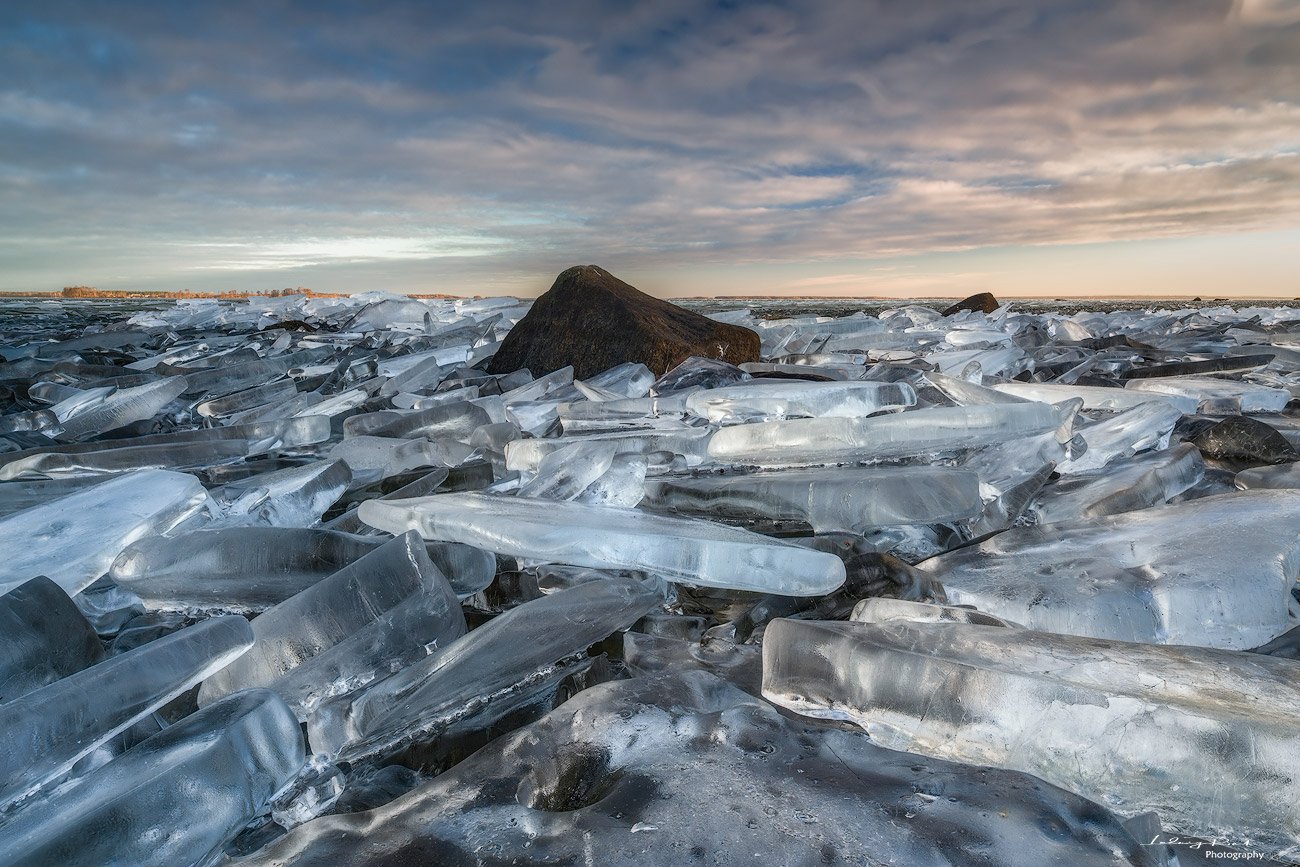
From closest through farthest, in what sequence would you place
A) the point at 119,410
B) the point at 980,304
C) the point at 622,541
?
the point at 622,541 < the point at 119,410 < the point at 980,304

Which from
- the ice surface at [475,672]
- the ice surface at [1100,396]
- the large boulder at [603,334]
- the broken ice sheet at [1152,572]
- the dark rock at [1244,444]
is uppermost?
the large boulder at [603,334]

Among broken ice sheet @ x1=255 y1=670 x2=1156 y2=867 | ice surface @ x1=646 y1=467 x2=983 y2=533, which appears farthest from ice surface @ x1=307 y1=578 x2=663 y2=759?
ice surface @ x1=646 y1=467 x2=983 y2=533

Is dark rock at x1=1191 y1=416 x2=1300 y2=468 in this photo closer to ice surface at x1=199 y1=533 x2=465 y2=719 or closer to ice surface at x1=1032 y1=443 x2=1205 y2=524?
ice surface at x1=1032 y1=443 x2=1205 y2=524

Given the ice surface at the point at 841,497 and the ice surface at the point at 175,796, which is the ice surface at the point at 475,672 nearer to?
the ice surface at the point at 175,796

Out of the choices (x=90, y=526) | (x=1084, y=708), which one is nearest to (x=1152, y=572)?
(x=1084, y=708)

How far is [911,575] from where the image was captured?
1.27 metres

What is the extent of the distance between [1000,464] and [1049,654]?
109 cm

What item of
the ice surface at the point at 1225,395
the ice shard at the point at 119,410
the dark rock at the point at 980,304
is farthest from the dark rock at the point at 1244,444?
the dark rock at the point at 980,304

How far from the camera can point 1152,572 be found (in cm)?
121

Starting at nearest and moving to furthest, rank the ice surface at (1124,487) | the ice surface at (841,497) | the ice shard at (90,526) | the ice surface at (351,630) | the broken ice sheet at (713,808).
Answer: the broken ice sheet at (713,808) < the ice surface at (351,630) < the ice shard at (90,526) < the ice surface at (841,497) < the ice surface at (1124,487)

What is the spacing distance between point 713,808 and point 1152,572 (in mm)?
901

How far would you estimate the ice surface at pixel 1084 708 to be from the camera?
743 millimetres

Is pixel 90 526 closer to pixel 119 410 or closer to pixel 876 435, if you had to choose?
pixel 876 435

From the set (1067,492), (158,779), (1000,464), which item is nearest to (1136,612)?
(1067,492)
